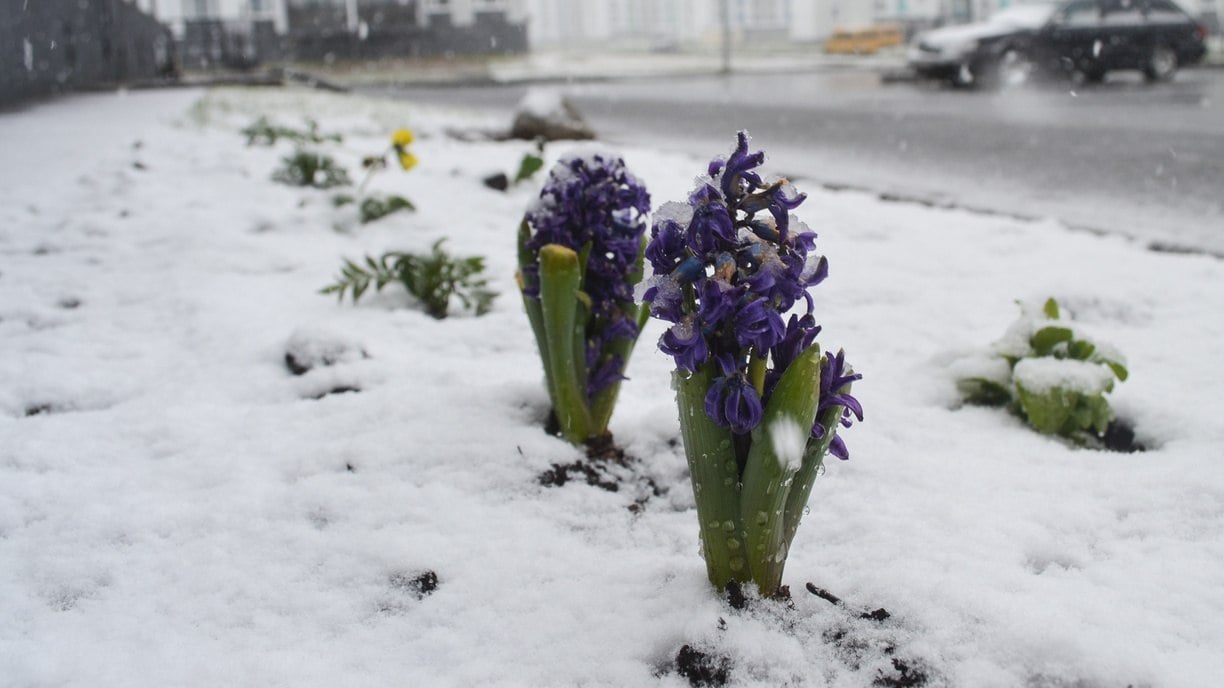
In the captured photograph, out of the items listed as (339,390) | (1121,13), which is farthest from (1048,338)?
(1121,13)

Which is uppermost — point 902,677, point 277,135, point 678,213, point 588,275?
point 277,135

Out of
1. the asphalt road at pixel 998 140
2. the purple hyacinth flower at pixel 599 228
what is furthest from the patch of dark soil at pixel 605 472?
the asphalt road at pixel 998 140

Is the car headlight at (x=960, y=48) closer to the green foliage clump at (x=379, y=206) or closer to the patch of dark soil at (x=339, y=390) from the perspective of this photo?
the green foliage clump at (x=379, y=206)

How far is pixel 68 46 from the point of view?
14531 mm

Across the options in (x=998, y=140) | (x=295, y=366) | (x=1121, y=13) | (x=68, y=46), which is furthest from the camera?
(x=68, y=46)

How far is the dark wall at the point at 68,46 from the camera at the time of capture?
11.1 metres

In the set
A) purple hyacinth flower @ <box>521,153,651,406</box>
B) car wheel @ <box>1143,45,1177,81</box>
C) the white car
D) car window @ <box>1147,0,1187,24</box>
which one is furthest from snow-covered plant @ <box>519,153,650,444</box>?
car window @ <box>1147,0,1187,24</box>

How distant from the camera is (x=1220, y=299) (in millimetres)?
2900

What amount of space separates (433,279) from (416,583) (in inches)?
62.2

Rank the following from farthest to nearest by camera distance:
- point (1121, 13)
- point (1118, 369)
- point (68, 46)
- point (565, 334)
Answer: point (68, 46) → point (1121, 13) → point (1118, 369) → point (565, 334)

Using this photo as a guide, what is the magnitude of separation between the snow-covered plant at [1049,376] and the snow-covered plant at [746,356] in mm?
853

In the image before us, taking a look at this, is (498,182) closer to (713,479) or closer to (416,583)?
(416,583)

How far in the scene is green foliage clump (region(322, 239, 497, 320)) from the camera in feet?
9.59

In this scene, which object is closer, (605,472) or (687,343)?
(687,343)
